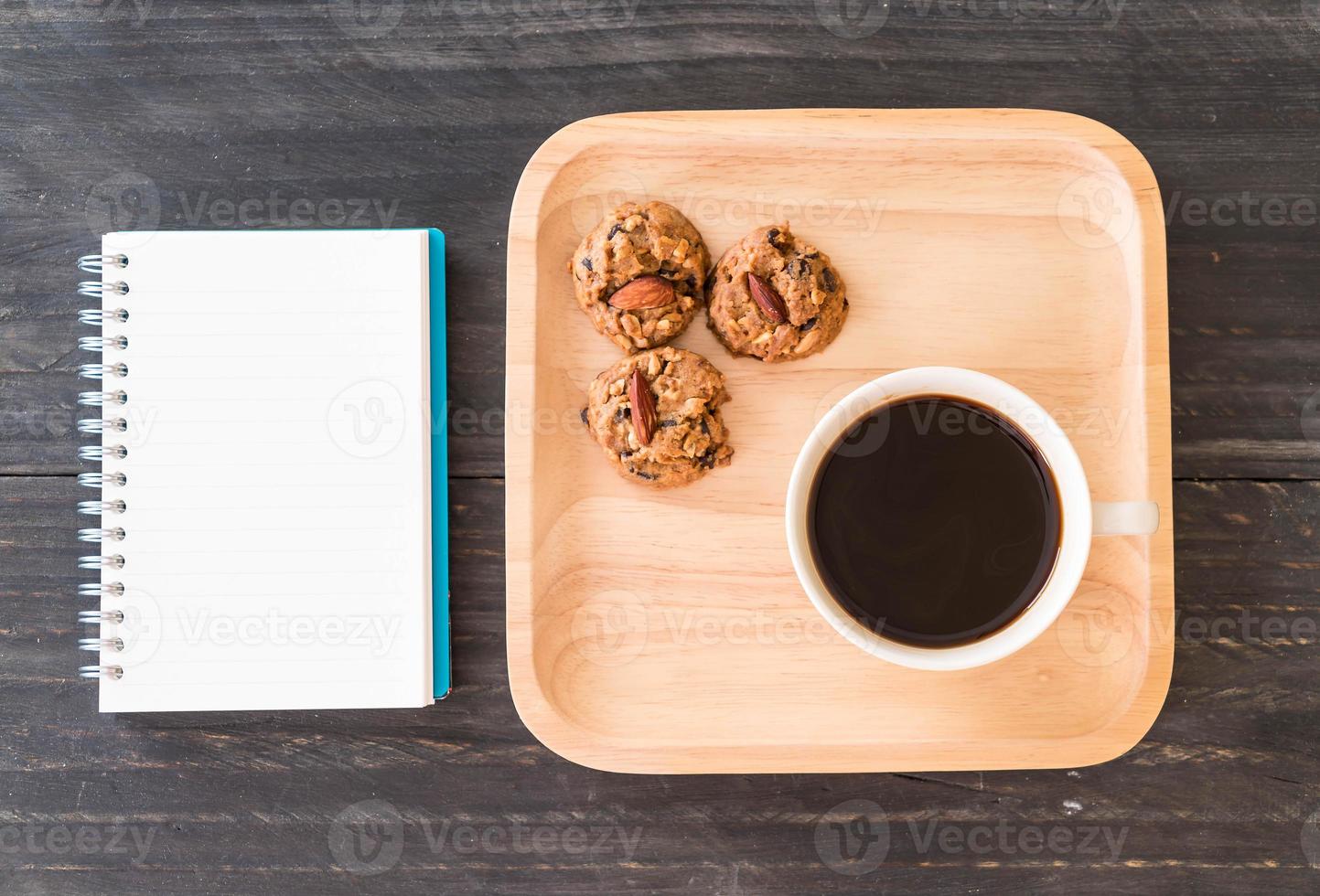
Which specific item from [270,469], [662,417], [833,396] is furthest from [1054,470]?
[270,469]

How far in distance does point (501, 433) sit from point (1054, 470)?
71cm

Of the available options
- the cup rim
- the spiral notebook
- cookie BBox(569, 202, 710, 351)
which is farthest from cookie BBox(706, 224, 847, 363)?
the spiral notebook

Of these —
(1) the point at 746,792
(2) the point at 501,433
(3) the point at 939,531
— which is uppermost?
(2) the point at 501,433

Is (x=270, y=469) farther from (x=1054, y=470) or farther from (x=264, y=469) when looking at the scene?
(x=1054, y=470)

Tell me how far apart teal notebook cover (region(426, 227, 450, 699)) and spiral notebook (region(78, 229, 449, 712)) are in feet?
0.05

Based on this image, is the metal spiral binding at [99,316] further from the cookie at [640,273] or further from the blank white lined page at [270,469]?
the cookie at [640,273]

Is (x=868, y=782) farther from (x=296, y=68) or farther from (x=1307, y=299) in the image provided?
(x=296, y=68)

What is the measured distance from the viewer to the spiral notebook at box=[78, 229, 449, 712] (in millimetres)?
1156

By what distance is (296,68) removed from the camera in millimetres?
1253

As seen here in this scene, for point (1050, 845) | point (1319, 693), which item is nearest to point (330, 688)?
point (1050, 845)

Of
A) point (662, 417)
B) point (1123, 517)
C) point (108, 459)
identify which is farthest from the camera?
point (108, 459)

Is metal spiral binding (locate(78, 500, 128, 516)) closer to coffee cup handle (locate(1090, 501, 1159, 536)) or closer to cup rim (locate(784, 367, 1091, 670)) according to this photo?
cup rim (locate(784, 367, 1091, 670))

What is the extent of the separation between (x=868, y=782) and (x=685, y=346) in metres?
0.66

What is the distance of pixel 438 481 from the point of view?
1.18 meters
